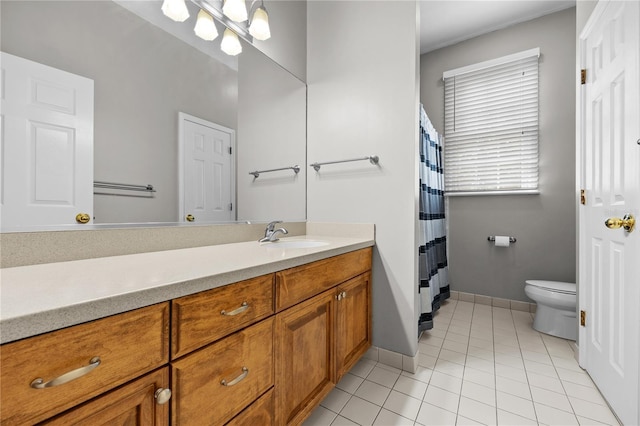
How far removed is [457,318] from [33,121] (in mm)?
2935

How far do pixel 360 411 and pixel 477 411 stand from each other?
22.2 inches

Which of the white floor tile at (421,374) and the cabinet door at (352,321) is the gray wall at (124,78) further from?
the white floor tile at (421,374)

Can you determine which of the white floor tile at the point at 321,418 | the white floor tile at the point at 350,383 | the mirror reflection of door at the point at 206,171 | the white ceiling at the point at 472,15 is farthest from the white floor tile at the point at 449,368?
the white ceiling at the point at 472,15

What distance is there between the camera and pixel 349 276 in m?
1.51

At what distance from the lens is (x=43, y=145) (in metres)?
0.86

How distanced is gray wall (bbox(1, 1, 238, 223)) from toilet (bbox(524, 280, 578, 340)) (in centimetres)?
263

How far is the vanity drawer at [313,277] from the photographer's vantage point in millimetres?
1011

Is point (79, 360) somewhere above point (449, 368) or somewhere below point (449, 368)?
above

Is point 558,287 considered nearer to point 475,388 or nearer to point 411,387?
point 475,388

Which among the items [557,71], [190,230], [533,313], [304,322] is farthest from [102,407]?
[557,71]

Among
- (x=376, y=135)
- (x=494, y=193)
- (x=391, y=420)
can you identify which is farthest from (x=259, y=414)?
(x=494, y=193)

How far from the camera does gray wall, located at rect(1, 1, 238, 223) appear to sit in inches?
34.5

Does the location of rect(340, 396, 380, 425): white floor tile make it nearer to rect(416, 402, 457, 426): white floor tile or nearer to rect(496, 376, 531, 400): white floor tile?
rect(416, 402, 457, 426): white floor tile

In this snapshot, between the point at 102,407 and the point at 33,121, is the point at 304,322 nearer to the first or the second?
the point at 102,407
